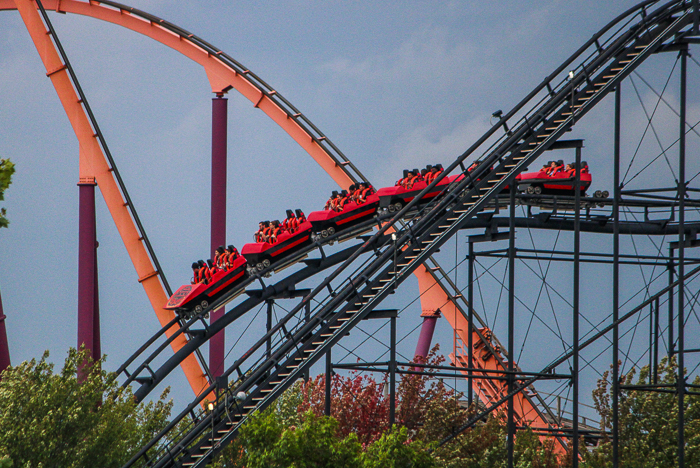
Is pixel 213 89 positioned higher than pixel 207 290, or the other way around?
pixel 213 89

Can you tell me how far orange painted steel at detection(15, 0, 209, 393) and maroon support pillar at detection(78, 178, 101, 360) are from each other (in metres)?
0.51

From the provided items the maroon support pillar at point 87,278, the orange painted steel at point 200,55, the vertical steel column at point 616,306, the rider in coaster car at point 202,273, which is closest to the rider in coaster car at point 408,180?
the orange painted steel at point 200,55

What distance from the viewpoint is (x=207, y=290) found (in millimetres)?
19938

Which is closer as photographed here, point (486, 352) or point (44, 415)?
point (44, 415)

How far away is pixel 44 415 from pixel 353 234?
8254mm

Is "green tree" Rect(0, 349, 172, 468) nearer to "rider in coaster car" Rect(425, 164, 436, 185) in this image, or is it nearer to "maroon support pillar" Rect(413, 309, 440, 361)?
"rider in coaster car" Rect(425, 164, 436, 185)

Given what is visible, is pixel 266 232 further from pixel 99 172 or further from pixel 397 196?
pixel 99 172

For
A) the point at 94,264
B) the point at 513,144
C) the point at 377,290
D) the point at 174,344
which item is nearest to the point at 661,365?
the point at 513,144

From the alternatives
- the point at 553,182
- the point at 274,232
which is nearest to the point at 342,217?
the point at 274,232

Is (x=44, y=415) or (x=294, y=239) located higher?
(x=294, y=239)

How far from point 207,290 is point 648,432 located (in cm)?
959

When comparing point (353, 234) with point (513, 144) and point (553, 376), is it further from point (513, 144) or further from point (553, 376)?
point (553, 376)

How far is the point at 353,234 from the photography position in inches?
816

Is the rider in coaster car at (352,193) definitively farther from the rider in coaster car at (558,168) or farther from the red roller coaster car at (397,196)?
the rider in coaster car at (558,168)
